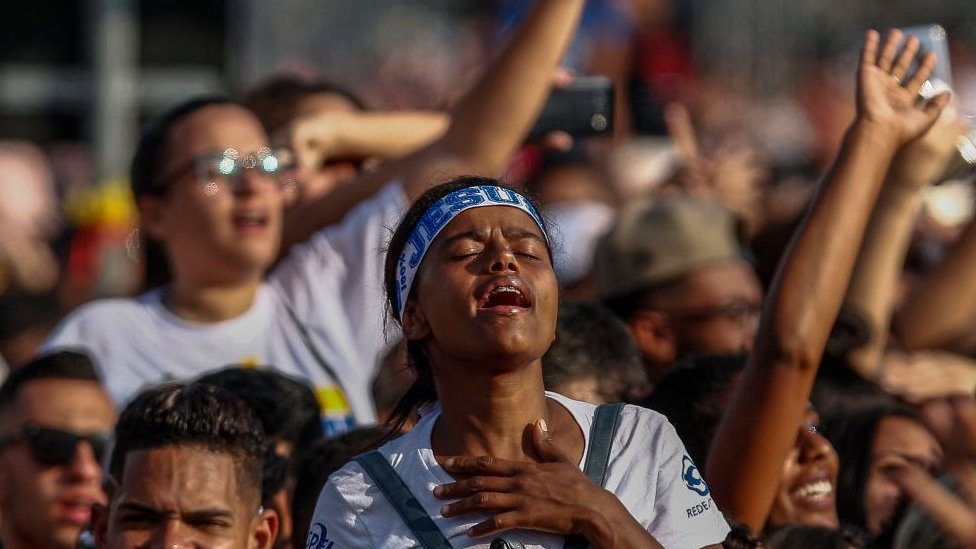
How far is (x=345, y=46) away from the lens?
464 inches

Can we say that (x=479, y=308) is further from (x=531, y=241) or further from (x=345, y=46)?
(x=345, y=46)

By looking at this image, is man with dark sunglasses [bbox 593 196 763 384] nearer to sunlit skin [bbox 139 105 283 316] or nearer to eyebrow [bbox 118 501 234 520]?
sunlit skin [bbox 139 105 283 316]

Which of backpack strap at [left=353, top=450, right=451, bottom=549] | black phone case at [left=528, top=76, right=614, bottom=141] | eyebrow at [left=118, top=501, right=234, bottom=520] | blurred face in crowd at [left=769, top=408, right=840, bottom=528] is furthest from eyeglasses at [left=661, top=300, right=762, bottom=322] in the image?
backpack strap at [left=353, top=450, right=451, bottom=549]

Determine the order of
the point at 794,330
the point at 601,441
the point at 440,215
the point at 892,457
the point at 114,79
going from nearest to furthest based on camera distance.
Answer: the point at 601,441 → the point at 440,215 → the point at 794,330 → the point at 892,457 → the point at 114,79

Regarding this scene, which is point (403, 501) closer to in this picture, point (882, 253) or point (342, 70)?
point (882, 253)

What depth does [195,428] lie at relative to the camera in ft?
13.8

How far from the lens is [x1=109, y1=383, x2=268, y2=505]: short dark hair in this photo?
13.8 feet

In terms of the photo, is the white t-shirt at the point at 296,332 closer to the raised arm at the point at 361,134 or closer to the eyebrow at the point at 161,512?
the raised arm at the point at 361,134

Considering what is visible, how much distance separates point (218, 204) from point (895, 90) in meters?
2.01

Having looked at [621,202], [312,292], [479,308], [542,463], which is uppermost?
[479,308]

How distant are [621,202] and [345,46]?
11.6 ft

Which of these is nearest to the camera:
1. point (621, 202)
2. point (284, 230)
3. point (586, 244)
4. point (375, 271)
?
point (375, 271)

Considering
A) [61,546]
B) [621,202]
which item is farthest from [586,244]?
[61,546]

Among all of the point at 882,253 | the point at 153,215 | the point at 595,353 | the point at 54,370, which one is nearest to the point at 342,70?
the point at 153,215
